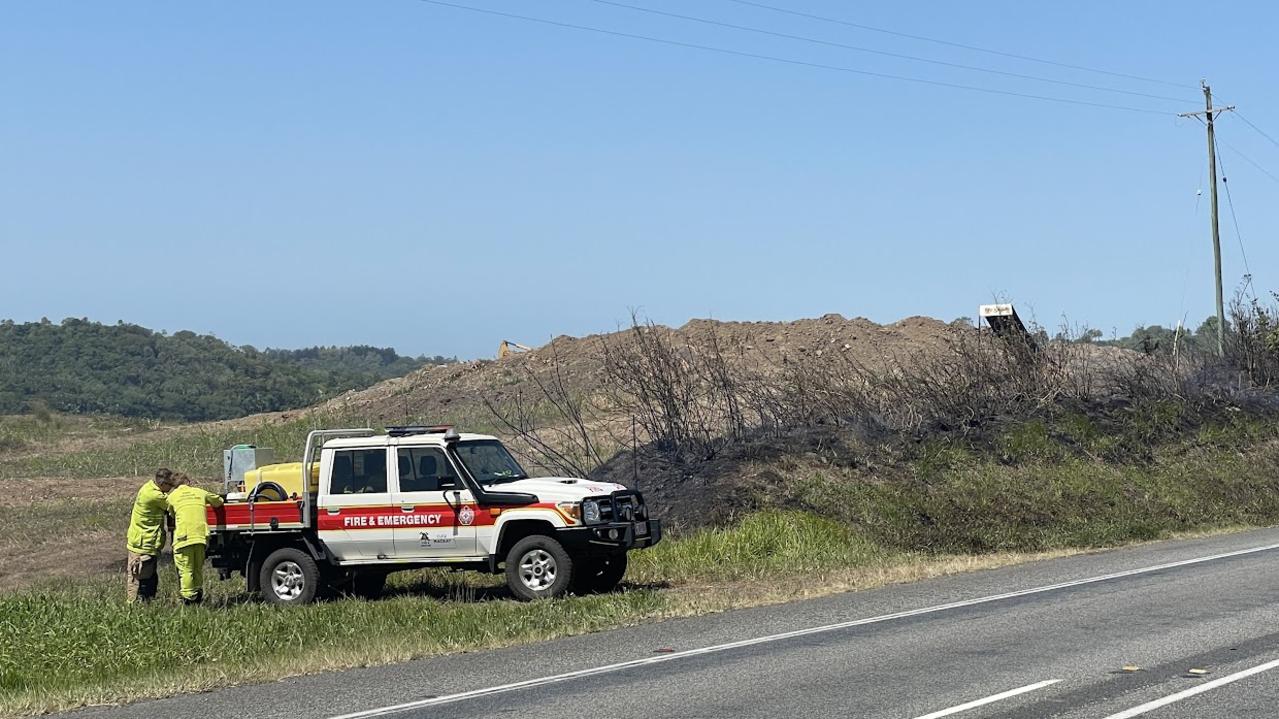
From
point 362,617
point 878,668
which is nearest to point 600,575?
point 362,617

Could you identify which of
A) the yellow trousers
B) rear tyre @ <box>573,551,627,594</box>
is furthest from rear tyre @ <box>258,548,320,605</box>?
rear tyre @ <box>573,551,627,594</box>

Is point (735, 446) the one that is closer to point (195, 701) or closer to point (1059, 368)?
point (1059, 368)

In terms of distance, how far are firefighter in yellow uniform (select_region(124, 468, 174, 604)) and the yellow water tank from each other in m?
0.98

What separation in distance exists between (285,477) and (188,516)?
1273 mm

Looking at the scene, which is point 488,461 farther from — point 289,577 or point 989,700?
point 989,700

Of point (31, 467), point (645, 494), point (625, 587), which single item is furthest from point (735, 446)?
point (31, 467)

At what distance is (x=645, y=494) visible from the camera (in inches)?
986

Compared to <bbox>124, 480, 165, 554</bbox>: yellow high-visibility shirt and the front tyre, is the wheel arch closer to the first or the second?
the front tyre

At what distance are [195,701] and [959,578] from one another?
34.1 feet

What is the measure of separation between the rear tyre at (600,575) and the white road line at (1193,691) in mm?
8300

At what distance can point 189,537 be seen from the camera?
17.4m

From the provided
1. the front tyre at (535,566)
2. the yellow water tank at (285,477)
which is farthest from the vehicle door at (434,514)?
the yellow water tank at (285,477)

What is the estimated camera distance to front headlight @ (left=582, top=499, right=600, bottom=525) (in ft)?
55.6

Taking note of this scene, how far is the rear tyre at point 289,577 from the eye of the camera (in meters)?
17.4
